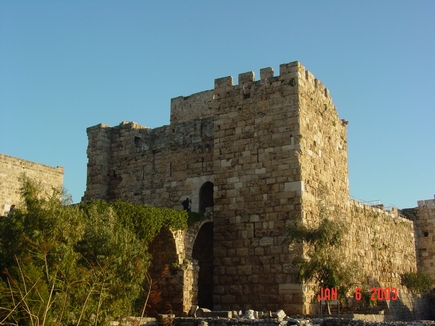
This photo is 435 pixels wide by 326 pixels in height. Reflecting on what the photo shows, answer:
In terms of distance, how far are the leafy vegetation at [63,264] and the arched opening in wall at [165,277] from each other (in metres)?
2.33

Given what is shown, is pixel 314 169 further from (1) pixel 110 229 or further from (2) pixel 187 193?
(1) pixel 110 229

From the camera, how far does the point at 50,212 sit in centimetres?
1198

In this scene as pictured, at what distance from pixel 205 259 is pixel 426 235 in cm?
1342

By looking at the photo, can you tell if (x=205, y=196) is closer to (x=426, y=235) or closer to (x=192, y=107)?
(x=192, y=107)

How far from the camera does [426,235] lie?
27.0 metres

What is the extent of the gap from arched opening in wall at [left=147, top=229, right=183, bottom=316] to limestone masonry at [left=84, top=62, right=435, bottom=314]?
0.11 ft

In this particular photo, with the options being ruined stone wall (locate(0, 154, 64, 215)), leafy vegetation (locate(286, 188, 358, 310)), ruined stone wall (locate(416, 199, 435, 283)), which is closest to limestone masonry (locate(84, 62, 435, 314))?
leafy vegetation (locate(286, 188, 358, 310))

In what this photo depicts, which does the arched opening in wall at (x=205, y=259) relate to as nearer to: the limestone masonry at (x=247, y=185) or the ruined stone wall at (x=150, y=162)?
the limestone masonry at (x=247, y=185)

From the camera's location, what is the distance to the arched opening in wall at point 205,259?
1794cm

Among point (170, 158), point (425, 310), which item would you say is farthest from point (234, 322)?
point (425, 310)

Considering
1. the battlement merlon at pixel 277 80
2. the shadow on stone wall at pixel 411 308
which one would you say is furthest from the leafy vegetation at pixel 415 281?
the battlement merlon at pixel 277 80

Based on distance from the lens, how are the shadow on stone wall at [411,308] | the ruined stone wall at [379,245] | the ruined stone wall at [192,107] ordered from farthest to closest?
the ruined stone wall at [192,107], the shadow on stone wall at [411,308], the ruined stone wall at [379,245]

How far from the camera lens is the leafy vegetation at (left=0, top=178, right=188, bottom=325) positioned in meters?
10.7

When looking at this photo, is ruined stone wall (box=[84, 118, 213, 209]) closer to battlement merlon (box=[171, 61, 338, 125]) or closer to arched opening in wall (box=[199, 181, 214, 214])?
arched opening in wall (box=[199, 181, 214, 214])
